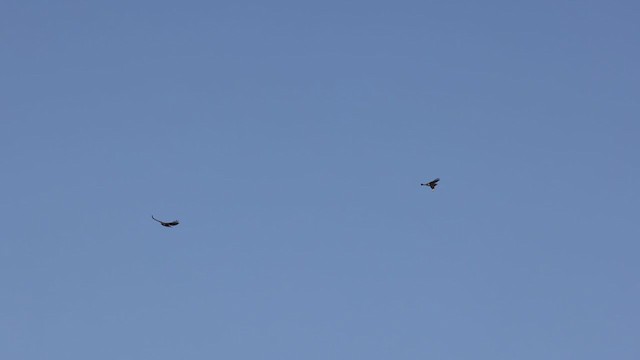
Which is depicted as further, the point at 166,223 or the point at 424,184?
the point at 424,184

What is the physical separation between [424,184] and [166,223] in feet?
112

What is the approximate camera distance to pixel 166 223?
362 feet

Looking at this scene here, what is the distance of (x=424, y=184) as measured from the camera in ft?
408

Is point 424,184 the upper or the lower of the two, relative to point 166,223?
upper
